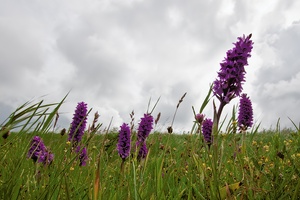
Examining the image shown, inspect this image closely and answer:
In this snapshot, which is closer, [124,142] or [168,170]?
[168,170]

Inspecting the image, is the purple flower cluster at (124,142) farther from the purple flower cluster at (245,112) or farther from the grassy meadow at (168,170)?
the purple flower cluster at (245,112)

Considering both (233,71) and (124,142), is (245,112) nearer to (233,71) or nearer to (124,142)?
(124,142)

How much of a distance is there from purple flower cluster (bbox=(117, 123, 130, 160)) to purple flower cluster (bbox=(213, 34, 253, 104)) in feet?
5.93

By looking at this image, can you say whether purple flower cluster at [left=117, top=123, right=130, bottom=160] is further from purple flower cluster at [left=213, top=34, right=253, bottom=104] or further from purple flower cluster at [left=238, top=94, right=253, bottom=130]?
purple flower cluster at [left=238, top=94, right=253, bottom=130]

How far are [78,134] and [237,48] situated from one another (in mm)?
2975

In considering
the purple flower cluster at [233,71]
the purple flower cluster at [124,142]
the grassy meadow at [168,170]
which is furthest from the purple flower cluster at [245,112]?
the purple flower cluster at [233,71]

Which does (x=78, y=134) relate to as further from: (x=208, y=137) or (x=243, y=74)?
(x=243, y=74)

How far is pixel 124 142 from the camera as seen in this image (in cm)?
455

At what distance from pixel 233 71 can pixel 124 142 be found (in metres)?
2.02

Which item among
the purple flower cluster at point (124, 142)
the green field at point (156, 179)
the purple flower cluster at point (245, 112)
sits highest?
the purple flower cluster at point (245, 112)

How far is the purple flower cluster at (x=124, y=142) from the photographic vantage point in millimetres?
4422

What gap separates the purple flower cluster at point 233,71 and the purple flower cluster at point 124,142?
1808 millimetres

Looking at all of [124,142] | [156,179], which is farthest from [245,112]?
[156,179]

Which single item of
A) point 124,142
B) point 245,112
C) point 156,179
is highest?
point 245,112
